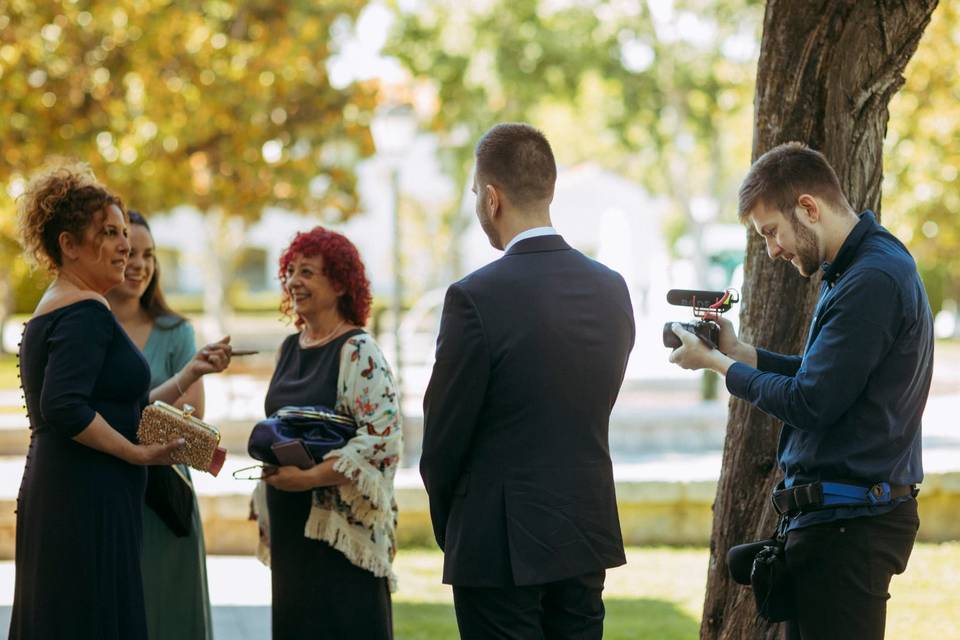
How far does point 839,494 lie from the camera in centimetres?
350

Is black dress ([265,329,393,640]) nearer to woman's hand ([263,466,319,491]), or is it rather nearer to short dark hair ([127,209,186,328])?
woman's hand ([263,466,319,491])

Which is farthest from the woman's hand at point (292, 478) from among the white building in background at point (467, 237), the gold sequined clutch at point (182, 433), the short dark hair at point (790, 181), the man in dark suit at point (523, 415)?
the white building in background at point (467, 237)

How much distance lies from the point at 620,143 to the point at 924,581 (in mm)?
22650

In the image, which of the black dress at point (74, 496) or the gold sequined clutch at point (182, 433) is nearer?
the black dress at point (74, 496)

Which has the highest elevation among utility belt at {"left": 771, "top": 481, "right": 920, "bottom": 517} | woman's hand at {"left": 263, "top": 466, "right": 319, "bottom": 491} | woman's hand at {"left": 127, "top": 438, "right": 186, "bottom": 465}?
woman's hand at {"left": 127, "top": 438, "right": 186, "bottom": 465}

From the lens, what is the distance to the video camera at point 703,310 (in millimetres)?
3814

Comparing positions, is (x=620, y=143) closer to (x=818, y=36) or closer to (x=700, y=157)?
(x=818, y=36)

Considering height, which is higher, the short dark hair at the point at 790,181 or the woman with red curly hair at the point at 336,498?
the short dark hair at the point at 790,181

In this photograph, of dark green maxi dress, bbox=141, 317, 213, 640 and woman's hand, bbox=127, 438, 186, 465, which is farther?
dark green maxi dress, bbox=141, 317, 213, 640

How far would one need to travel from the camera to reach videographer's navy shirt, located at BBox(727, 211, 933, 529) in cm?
338

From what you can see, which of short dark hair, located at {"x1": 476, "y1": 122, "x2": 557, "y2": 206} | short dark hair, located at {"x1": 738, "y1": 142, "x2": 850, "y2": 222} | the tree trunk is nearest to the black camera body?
short dark hair, located at {"x1": 738, "y1": 142, "x2": 850, "y2": 222}

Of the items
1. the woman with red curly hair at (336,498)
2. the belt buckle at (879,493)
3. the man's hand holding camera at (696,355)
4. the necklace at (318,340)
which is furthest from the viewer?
the necklace at (318,340)

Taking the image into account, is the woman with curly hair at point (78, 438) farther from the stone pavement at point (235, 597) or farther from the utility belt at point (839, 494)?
the stone pavement at point (235, 597)

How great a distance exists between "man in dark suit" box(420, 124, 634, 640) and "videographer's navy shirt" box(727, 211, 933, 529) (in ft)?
1.71
